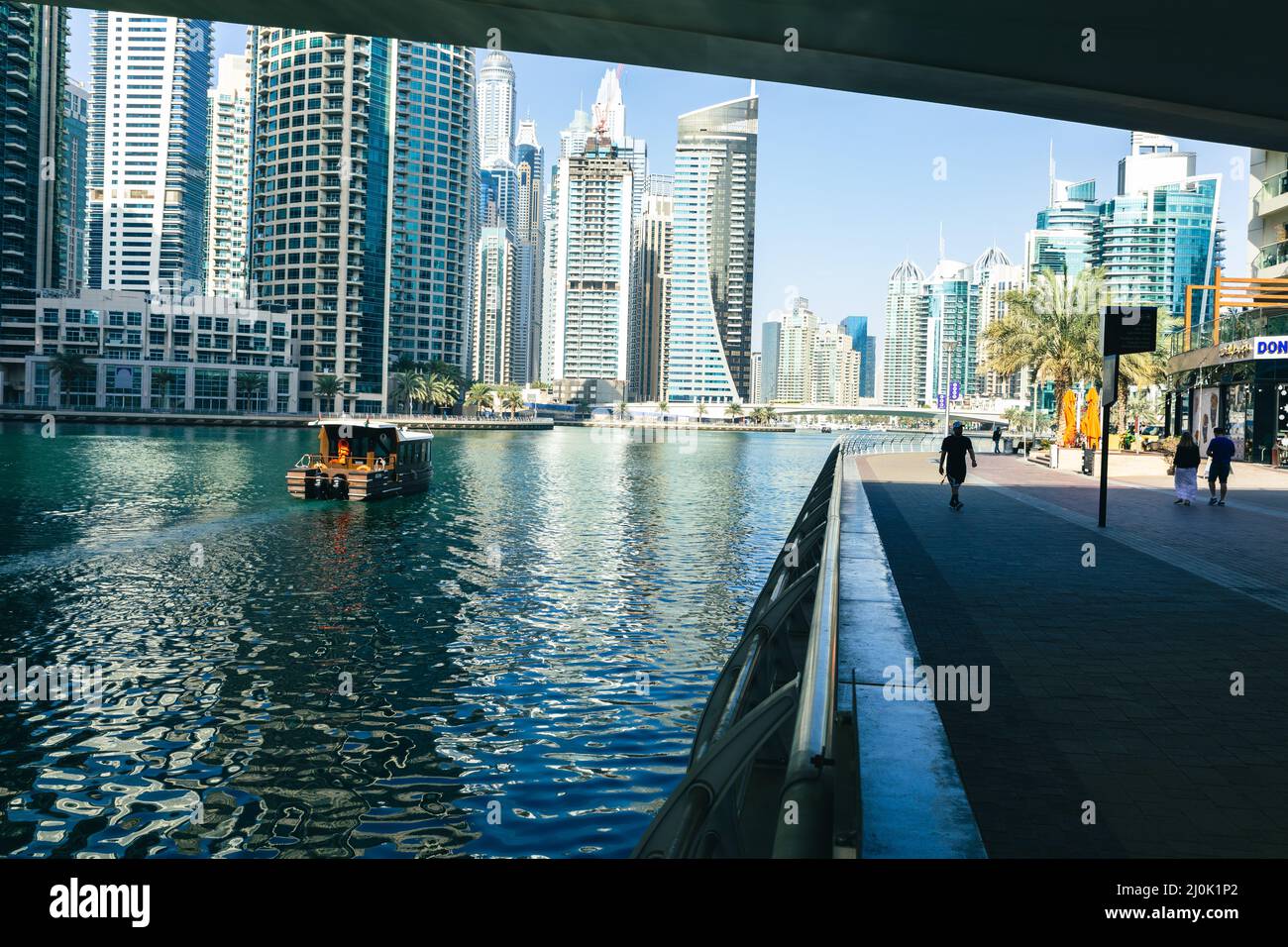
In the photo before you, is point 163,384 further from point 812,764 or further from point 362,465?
point 812,764

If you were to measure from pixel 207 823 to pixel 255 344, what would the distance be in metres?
150

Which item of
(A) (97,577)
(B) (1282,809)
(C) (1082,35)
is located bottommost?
(A) (97,577)

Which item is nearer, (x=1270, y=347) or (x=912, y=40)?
(x=912, y=40)

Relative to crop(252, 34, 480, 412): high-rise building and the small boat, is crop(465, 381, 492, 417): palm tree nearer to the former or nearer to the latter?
crop(252, 34, 480, 412): high-rise building

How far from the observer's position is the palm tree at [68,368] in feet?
424

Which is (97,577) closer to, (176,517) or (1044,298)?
(176,517)

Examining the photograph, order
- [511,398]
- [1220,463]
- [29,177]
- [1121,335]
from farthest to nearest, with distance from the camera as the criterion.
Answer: [511,398], [29,177], [1220,463], [1121,335]

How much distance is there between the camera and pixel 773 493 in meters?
47.1

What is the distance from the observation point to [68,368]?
130m

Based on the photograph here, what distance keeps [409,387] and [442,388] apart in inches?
194

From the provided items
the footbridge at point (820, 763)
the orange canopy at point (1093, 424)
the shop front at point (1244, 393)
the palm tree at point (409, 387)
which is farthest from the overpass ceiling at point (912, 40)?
the palm tree at point (409, 387)

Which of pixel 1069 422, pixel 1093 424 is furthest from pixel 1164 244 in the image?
pixel 1093 424

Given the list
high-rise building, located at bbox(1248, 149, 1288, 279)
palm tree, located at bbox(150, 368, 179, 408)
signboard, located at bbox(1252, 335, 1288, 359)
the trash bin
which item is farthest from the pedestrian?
palm tree, located at bbox(150, 368, 179, 408)
